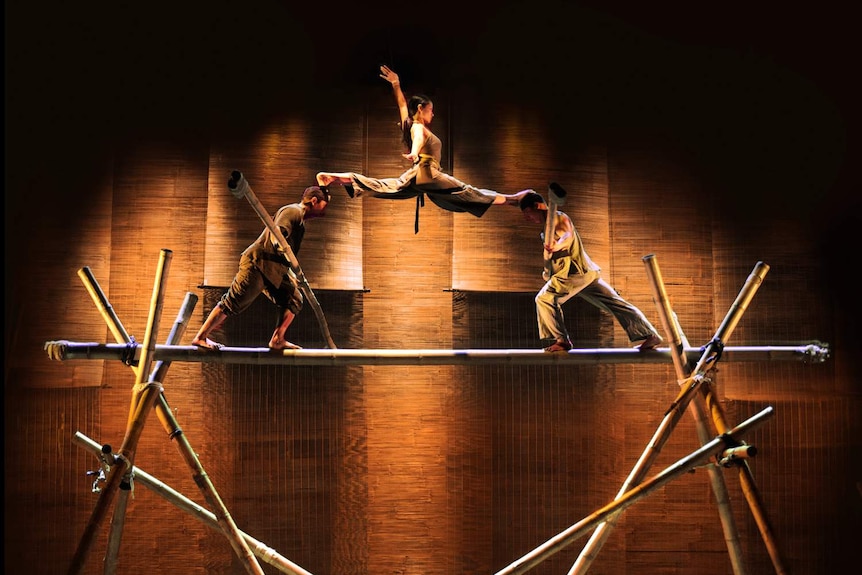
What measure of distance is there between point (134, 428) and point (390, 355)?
1.61 meters

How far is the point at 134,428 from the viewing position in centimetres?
484

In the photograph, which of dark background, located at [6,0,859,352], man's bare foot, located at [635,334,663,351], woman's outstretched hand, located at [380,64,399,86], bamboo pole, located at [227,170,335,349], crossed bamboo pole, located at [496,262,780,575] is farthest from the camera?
dark background, located at [6,0,859,352]

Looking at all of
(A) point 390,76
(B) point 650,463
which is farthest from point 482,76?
(B) point 650,463

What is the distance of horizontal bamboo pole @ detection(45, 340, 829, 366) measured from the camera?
16.6ft

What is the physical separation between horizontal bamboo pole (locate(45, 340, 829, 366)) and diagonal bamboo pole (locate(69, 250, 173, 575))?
15 cm

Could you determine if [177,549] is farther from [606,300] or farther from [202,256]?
[606,300]

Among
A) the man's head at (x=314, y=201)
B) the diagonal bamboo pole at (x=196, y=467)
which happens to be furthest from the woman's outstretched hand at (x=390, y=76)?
the diagonal bamboo pole at (x=196, y=467)

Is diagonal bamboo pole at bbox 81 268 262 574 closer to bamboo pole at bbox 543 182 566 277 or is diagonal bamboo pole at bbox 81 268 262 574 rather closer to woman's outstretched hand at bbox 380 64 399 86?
woman's outstretched hand at bbox 380 64 399 86

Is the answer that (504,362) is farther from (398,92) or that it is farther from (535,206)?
(398,92)

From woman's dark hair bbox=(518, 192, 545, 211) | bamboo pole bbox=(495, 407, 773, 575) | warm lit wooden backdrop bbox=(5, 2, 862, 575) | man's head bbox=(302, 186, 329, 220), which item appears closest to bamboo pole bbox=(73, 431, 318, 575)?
warm lit wooden backdrop bbox=(5, 2, 862, 575)

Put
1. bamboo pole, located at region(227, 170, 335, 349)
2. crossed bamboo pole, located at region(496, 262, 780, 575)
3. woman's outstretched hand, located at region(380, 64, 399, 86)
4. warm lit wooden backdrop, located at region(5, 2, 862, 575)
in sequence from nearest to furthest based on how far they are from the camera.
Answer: bamboo pole, located at region(227, 170, 335, 349)
crossed bamboo pole, located at region(496, 262, 780, 575)
woman's outstretched hand, located at region(380, 64, 399, 86)
warm lit wooden backdrop, located at region(5, 2, 862, 575)

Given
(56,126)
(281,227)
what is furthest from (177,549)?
(56,126)

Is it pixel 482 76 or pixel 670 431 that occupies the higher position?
pixel 482 76

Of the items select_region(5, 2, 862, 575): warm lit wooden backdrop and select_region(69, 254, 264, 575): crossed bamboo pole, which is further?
select_region(5, 2, 862, 575): warm lit wooden backdrop
